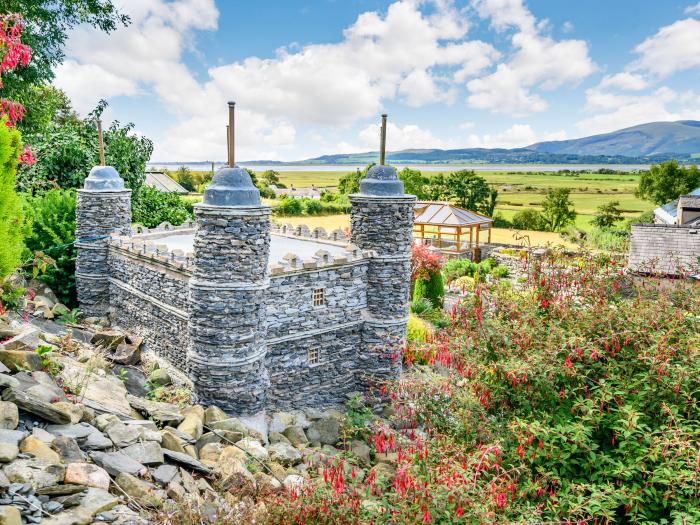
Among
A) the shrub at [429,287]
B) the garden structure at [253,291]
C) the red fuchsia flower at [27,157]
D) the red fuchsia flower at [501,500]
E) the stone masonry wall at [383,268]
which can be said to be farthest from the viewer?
the shrub at [429,287]

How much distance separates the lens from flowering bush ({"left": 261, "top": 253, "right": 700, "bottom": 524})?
24.6ft

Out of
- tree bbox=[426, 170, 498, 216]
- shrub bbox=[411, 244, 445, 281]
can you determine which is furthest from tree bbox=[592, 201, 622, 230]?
shrub bbox=[411, 244, 445, 281]

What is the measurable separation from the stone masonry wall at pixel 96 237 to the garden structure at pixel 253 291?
0.04 m

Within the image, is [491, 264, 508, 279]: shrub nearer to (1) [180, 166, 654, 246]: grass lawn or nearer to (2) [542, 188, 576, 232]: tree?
(1) [180, 166, 654, 246]: grass lawn

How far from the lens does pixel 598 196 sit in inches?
4053

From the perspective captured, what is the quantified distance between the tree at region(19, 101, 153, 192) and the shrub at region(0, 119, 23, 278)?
63.3 feet

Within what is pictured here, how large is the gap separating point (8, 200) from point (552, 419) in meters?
9.17

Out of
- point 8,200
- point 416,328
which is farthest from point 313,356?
point 8,200

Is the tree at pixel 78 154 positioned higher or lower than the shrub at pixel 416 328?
higher

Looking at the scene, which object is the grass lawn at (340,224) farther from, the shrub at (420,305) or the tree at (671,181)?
the shrub at (420,305)

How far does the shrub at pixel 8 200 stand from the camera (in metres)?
8.50

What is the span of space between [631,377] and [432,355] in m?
3.35

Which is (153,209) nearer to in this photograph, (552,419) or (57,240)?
(57,240)

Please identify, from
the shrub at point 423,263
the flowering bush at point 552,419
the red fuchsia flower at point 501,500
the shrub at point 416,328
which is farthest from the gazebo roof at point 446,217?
the red fuchsia flower at point 501,500
